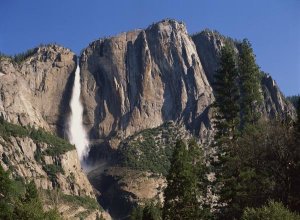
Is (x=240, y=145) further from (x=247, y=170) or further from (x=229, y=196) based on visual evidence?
(x=229, y=196)

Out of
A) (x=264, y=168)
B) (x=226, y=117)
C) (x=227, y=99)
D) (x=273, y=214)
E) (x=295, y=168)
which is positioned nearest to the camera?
(x=273, y=214)

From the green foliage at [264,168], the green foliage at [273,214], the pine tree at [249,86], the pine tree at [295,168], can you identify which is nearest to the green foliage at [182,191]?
the green foliage at [264,168]

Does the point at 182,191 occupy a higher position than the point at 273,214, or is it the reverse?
the point at 182,191

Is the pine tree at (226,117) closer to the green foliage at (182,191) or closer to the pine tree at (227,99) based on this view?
the pine tree at (227,99)

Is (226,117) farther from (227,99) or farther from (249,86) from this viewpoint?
(249,86)

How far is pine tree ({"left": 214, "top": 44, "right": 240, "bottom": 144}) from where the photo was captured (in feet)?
219

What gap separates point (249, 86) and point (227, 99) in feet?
11.1

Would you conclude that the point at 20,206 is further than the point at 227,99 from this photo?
No

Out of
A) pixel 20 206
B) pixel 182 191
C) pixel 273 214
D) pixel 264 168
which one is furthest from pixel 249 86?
pixel 20 206

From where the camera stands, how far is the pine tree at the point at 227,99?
66.6m

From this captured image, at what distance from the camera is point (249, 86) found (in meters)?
68.2

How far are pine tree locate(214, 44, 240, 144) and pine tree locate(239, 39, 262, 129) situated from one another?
3.72 feet

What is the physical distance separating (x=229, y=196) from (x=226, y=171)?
3113 mm

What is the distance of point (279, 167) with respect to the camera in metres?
56.8
